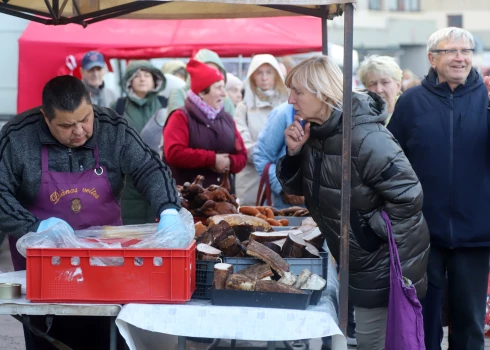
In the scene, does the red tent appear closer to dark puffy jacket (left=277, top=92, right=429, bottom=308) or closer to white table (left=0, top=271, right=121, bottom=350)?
dark puffy jacket (left=277, top=92, right=429, bottom=308)

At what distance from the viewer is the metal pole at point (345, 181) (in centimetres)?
329

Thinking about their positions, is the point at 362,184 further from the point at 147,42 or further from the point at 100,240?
the point at 147,42

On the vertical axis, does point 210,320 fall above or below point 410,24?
below

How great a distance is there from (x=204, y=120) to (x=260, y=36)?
3.21m

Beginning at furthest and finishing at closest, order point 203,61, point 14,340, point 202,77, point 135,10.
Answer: point 203,61 → point 202,77 → point 14,340 → point 135,10

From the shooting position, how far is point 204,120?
6.12 metres

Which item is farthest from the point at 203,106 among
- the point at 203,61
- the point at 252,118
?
the point at 203,61

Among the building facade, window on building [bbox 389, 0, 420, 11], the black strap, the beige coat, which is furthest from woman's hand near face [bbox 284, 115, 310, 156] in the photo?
window on building [bbox 389, 0, 420, 11]

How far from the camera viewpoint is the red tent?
887 cm

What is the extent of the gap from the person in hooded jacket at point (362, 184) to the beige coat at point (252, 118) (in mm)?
3147

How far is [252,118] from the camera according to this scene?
7109 millimetres

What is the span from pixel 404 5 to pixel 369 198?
38820 mm

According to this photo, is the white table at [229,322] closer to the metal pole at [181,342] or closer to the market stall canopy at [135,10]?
the metal pole at [181,342]

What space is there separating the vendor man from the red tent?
5.22m
